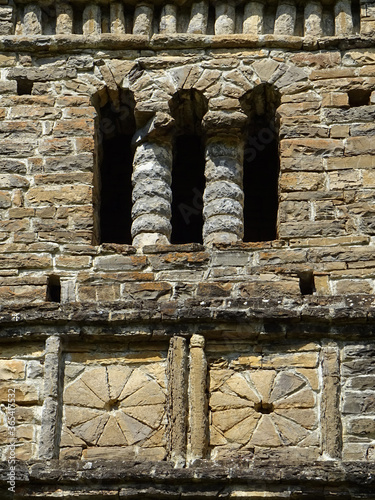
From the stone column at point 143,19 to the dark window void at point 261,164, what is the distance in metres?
0.98

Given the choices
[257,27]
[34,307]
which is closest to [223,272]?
[34,307]

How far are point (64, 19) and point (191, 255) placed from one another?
2377 mm

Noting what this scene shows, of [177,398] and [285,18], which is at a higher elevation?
[285,18]

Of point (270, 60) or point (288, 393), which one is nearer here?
point (288, 393)

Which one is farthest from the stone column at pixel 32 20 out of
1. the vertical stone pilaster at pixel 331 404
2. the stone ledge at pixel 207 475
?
the stone ledge at pixel 207 475

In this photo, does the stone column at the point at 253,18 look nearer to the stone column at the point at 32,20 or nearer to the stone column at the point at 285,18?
the stone column at the point at 285,18

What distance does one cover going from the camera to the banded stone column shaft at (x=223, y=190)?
10.9 meters

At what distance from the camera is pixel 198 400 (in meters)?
9.88

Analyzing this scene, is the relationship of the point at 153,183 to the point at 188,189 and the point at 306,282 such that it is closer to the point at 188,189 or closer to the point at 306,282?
the point at 306,282

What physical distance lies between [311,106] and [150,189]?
4.37 feet

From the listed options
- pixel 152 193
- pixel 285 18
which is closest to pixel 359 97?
pixel 285 18

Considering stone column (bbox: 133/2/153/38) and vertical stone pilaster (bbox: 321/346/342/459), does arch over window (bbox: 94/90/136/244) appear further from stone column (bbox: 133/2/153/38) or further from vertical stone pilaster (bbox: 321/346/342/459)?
vertical stone pilaster (bbox: 321/346/342/459)

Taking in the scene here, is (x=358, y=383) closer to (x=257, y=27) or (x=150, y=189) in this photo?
(x=150, y=189)

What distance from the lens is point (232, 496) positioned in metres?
9.39
